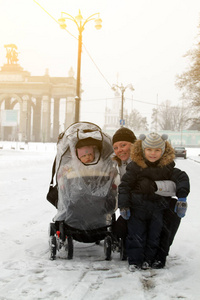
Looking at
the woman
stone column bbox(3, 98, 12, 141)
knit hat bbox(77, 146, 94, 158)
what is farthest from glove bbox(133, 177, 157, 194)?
stone column bbox(3, 98, 12, 141)

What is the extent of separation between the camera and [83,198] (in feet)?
11.6

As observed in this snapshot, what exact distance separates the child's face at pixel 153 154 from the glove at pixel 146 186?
0.69 ft

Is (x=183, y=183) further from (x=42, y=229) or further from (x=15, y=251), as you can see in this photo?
(x=42, y=229)

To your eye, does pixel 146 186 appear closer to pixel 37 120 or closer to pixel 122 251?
pixel 122 251

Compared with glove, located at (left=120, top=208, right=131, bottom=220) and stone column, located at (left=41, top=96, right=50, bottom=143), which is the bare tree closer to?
stone column, located at (left=41, top=96, right=50, bottom=143)

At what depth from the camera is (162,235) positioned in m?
3.45

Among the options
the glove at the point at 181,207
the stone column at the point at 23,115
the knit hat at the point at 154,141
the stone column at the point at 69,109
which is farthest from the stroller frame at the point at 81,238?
the stone column at the point at 23,115

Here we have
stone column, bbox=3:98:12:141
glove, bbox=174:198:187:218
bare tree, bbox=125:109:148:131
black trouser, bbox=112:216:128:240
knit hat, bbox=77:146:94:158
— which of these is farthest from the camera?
bare tree, bbox=125:109:148:131

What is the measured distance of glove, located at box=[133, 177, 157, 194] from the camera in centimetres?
329

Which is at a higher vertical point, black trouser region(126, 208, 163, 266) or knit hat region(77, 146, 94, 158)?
knit hat region(77, 146, 94, 158)

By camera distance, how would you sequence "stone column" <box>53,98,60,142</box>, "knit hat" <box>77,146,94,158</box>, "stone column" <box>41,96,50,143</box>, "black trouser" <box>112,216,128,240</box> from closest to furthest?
"black trouser" <box>112,216,128,240</box>
"knit hat" <box>77,146,94,158</box>
"stone column" <box>41,96,50,143</box>
"stone column" <box>53,98,60,142</box>

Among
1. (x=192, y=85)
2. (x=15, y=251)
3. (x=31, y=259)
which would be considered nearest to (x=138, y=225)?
(x=31, y=259)

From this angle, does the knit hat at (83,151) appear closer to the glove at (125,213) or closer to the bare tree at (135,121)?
the glove at (125,213)

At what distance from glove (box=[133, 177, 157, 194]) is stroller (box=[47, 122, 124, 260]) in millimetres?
434
